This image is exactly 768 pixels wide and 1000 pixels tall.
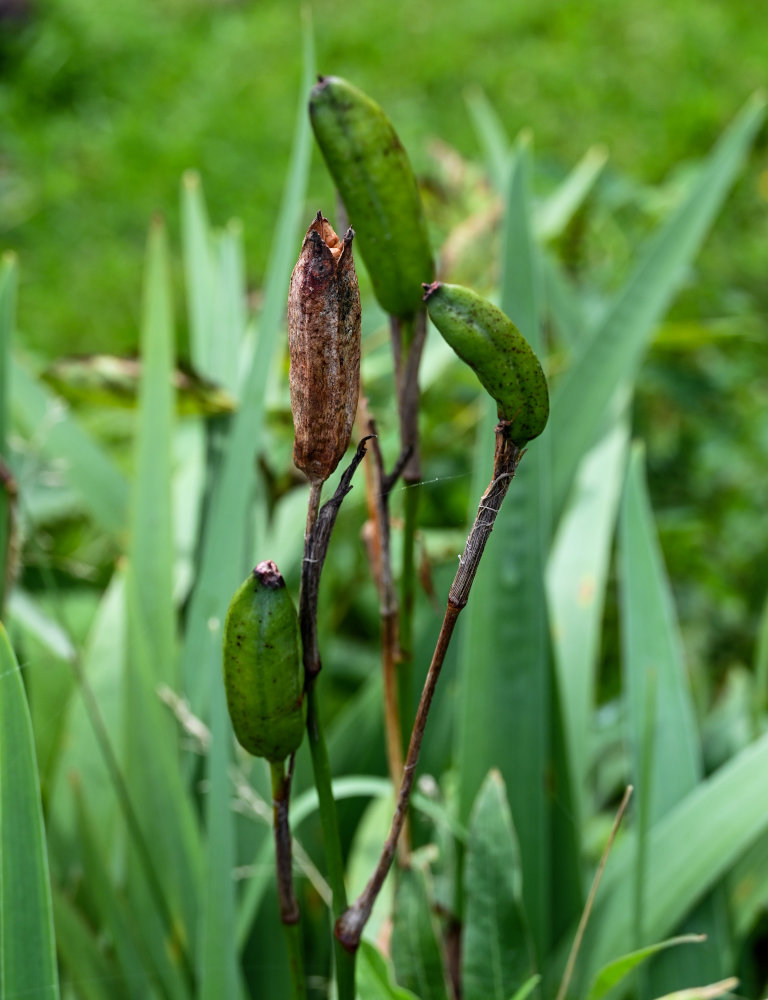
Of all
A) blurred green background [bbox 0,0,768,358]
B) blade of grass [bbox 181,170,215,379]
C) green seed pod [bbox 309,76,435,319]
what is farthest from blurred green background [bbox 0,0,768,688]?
green seed pod [bbox 309,76,435,319]

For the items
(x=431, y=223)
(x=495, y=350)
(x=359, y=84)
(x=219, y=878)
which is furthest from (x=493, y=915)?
(x=359, y=84)

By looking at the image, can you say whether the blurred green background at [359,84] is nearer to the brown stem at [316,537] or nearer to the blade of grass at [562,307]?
the blade of grass at [562,307]

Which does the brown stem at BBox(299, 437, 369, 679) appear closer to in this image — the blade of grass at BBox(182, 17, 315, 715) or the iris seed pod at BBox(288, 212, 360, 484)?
the iris seed pod at BBox(288, 212, 360, 484)

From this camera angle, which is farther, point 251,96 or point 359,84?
point 251,96

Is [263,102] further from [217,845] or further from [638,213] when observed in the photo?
[217,845]

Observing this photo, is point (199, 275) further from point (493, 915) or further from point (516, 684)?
point (493, 915)

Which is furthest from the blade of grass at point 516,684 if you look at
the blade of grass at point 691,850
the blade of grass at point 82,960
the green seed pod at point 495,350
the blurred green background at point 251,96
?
the blurred green background at point 251,96
